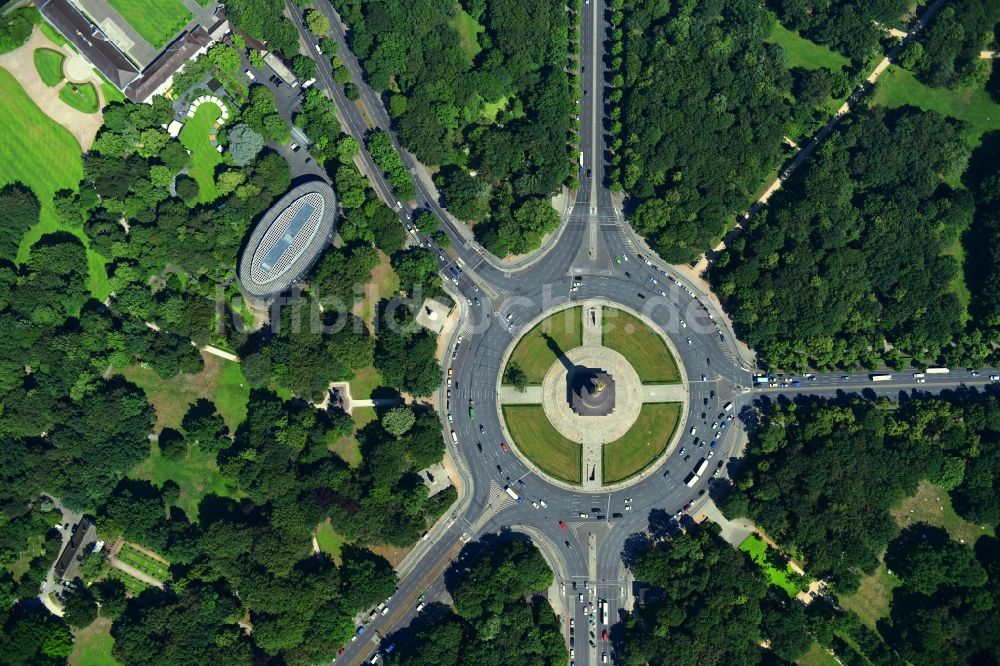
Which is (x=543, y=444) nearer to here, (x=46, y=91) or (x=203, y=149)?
(x=203, y=149)

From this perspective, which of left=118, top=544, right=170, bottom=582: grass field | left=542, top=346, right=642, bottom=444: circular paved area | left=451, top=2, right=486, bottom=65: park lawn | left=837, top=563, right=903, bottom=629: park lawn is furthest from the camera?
left=451, top=2, right=486, bottom=65: park lawn

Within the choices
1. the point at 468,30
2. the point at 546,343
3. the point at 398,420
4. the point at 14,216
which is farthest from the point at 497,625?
the point at 14,216

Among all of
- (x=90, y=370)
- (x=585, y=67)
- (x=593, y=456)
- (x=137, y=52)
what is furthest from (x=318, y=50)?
(x=593, y=456)

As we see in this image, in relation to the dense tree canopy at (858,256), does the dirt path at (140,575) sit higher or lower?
lower

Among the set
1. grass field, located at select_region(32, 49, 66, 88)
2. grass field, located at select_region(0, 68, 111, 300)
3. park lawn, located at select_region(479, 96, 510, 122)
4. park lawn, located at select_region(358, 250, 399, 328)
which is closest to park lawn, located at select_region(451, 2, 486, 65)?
park lawn, located at select_region(479, 96, 510, 122)

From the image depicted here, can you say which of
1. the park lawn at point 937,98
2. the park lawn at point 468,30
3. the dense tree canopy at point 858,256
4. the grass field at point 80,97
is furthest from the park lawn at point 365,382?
the park lawn at point 937,98

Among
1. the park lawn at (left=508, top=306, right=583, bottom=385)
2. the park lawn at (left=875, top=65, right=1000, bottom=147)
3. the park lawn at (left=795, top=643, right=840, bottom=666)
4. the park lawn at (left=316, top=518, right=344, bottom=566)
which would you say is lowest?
the park lawn at (left=316, top=518, right=344, bottom=566)

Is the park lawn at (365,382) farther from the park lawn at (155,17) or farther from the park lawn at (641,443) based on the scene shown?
the park lawn at (155,17)

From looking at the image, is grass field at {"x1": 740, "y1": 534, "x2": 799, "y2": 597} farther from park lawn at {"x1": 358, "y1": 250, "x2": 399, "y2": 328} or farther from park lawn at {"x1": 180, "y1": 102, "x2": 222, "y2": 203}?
park lawn at {"x1": 180, "y1": 102, "x2": 222, "y2": 203}
